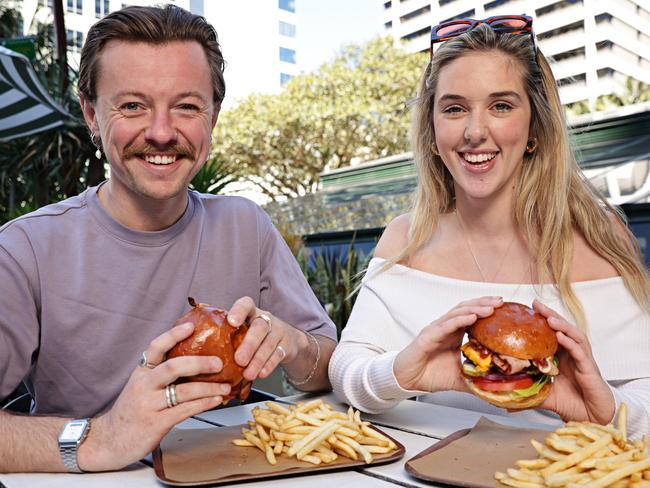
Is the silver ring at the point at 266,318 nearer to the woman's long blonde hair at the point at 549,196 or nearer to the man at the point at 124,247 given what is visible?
the man at the point at 124,247

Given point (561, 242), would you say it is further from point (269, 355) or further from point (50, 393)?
point (50, 393)

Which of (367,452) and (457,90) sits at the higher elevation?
(457,90)

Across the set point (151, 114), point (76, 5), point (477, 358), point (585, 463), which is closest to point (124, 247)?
point (151, 114)

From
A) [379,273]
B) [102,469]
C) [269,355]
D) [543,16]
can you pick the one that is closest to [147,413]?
[102,469]

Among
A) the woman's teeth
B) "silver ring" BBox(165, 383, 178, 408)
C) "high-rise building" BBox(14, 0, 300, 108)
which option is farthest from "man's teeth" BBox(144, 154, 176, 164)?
"high-rise building" BBox(14, 0, 300, 108)

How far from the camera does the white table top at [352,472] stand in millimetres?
1478

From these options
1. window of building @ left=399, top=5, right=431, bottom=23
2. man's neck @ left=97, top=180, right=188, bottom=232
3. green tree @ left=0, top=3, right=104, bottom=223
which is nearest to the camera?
man's neck @ left=97, top=180, right=188, bottom=232

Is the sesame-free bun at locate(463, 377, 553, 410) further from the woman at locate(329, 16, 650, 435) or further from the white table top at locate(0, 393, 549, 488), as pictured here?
the woman at locate(329, 16, 650, 435)

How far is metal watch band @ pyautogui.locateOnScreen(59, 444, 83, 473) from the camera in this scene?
154 cm

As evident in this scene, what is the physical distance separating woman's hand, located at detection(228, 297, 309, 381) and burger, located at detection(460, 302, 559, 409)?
493mm

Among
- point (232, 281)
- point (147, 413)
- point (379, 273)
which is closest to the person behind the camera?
point (147, 413)

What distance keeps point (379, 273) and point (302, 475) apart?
4.05 feet

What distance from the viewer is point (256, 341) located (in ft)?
5.28

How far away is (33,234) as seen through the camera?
2139mm
